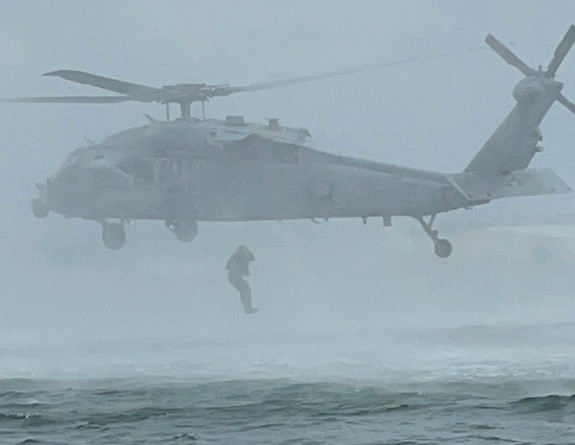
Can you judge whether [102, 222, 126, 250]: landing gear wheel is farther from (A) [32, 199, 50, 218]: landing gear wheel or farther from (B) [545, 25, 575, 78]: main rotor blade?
(B) [545, 25, 575, 78]: main rotor blade

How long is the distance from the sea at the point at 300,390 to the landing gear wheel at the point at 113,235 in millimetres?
2912

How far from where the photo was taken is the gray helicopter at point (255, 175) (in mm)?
35406

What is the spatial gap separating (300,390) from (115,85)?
9078 millimetres

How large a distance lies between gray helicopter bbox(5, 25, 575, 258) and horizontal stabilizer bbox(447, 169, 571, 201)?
0.08ft

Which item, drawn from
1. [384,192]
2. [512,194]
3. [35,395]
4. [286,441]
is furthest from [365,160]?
[286,441]

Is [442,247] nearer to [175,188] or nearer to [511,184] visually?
[511,184]

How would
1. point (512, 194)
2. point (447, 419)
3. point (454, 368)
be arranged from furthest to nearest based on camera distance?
point (512, 194), point (454, 368), point (447, 419)

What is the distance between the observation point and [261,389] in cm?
Result: 3175

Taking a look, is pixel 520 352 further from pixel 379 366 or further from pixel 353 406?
pixel 353 406

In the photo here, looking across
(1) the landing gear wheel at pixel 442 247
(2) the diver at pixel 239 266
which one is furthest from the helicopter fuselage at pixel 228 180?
(2) the diver at pixel 239 266

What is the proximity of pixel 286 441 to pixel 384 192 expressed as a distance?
11.7 metres

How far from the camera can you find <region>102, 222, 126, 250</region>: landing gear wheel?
37.3 meters

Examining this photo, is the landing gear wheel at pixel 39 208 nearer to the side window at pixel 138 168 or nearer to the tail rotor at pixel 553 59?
the side window at pixel 138 168

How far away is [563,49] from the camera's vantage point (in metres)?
35.4
